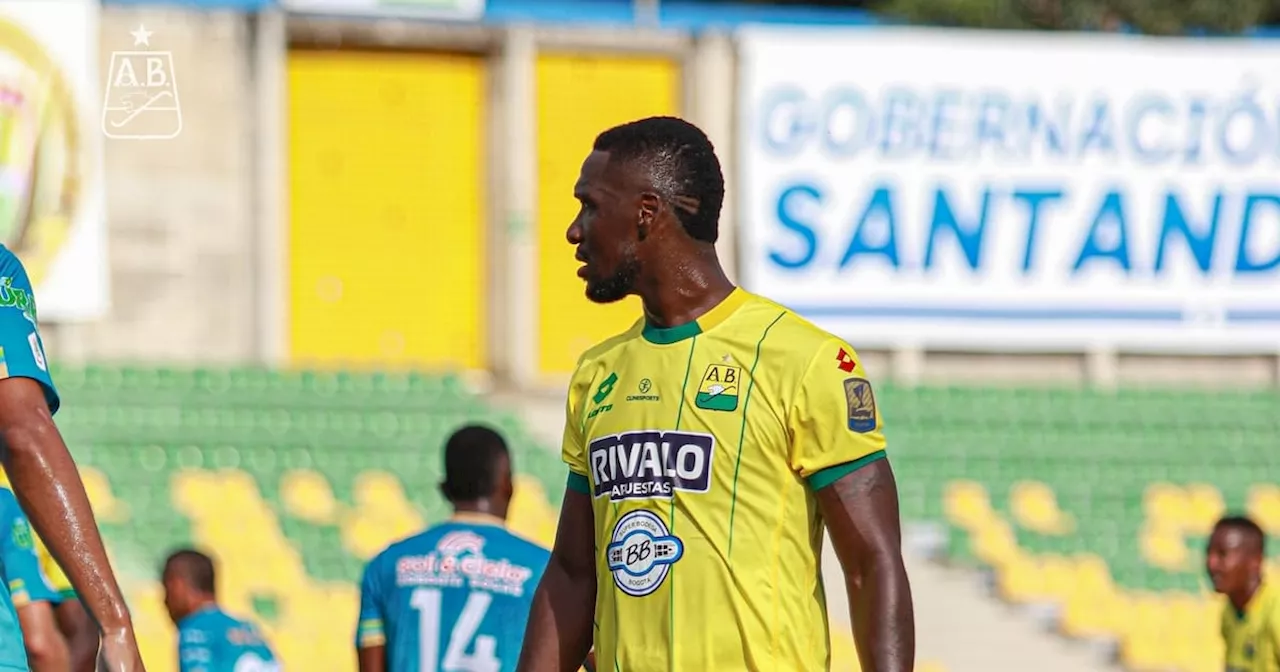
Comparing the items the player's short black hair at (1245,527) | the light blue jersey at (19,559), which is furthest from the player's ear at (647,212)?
the player's short black hair at (1245,527)

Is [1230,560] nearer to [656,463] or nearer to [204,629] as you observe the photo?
[204,629]

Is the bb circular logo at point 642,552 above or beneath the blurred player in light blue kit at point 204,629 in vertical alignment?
above

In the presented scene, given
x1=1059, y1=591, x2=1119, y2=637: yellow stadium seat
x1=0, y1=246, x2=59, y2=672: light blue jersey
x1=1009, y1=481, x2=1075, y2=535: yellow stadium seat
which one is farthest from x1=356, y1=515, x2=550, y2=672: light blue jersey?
x1=1009, y1=481, x2=1075, y2=535: yellow stadium seat

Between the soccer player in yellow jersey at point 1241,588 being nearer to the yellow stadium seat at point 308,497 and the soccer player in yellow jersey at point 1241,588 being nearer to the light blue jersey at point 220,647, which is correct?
the light blue jersey at point 220,647

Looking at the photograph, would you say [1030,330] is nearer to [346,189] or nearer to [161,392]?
[346,189]

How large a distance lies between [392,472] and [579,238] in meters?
14.5

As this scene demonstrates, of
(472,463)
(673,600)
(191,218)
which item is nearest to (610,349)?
(673,600)

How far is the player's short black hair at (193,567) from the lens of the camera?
8484mm

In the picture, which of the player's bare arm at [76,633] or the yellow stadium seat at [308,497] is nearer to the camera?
the player's bare arm at [76,633]

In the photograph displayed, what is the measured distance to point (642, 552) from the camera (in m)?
4.25

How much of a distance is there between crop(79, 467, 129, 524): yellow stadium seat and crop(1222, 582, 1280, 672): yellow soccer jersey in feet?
31.7

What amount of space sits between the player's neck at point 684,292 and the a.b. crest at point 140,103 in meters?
3.06

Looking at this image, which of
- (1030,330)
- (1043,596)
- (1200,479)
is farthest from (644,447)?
(1030,330)

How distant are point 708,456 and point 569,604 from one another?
0.52 meters
